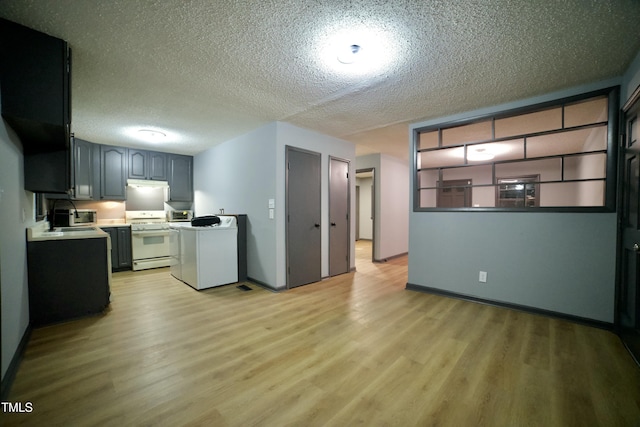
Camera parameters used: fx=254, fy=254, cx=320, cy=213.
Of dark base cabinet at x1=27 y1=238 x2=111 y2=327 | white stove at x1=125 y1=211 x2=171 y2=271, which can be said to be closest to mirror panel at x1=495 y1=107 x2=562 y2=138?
dark base cabinet at x1=27 y1=238 x2=111 y2=327

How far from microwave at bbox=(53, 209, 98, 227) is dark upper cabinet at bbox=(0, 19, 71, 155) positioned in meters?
3.20

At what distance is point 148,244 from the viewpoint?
16.1ft

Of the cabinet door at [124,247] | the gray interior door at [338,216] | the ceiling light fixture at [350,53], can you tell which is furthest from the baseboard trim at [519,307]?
the cabinet door at [124,247]

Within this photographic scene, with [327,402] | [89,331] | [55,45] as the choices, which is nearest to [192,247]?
[89,331]

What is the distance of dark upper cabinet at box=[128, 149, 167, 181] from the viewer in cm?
519

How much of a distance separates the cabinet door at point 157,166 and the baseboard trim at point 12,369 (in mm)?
3802

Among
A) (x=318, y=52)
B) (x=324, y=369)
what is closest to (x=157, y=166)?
(x=318, y=52)

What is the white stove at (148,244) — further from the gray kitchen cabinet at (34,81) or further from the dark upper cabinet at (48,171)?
the gray kitchen cabinet at (34,81)

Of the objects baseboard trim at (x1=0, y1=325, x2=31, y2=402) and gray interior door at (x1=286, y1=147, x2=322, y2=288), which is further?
gray interior door at (x1=286, y1=147, x2=322, y2=288)

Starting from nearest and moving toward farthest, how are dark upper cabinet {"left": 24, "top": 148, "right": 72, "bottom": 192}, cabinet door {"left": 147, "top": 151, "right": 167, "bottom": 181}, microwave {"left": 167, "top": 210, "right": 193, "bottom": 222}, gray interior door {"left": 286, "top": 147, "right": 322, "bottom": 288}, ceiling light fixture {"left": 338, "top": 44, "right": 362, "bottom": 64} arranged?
ceiling light fixture {"left": 338, "top": 44, "right": 362, "bottom": 64}
dark upper cabinet {"left": 24, "top": 148, "right": 72, "bottom": 192}
gray interior door {"left": 286, "top": 147, "right": 322, "bottom": 288}
cabinet door {"left": 147, "top": 151, "right": 167, "bottom": 181}
microwave {"left": 167, "top": 210, "right": 193, "bottom": 222}

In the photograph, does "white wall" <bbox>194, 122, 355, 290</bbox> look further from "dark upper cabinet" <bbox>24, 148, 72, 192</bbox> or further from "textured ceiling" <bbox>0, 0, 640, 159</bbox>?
"dark upper cabinet" <bbox>24, 148, 72, 192</bbox>

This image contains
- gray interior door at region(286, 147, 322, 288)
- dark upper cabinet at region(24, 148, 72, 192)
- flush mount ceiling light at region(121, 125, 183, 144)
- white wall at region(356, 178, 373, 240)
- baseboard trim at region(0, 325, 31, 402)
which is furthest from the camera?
white wall at region(356, 178, 373, 240)

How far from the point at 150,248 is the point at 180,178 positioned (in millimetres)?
1689

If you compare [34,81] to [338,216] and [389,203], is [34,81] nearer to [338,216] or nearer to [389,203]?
[338,216]
